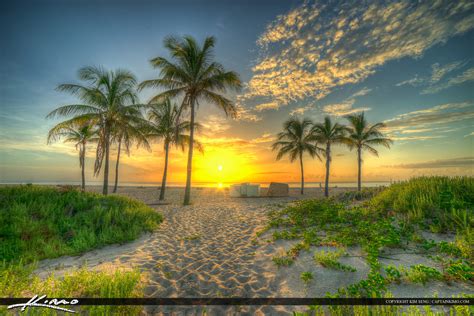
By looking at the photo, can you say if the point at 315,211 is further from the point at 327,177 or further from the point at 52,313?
the point at 327,177

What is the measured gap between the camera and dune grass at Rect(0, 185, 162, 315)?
9.45 feet

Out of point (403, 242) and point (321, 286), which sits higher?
point (403, 242)

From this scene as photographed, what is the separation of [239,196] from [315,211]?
1123 centimetres

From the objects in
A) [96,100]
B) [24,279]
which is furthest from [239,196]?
[24,279]

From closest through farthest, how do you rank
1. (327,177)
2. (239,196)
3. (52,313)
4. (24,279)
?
(52,313) < (24,279) < (239,196) < (327,177)

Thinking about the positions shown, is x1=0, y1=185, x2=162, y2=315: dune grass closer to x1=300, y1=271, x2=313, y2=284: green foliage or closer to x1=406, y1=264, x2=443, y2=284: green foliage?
x1=300, y1=271, x2=313, y2=284: green foliage

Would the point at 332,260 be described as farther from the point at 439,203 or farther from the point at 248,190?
the point at 248,190

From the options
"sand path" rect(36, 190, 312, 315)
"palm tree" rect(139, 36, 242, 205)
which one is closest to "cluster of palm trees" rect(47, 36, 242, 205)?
"palm tree" rect(139, 36, 242, 205)

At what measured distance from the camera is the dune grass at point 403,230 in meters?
3.05

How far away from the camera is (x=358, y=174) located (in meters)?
21.6

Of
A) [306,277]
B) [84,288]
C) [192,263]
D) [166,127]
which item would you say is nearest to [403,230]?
[306,277]

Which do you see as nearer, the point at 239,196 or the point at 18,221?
the point at 18,221

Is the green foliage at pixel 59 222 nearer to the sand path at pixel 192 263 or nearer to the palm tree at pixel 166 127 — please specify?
the sand path at pixel 192 263

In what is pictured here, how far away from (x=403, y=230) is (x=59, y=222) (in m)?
10.0
